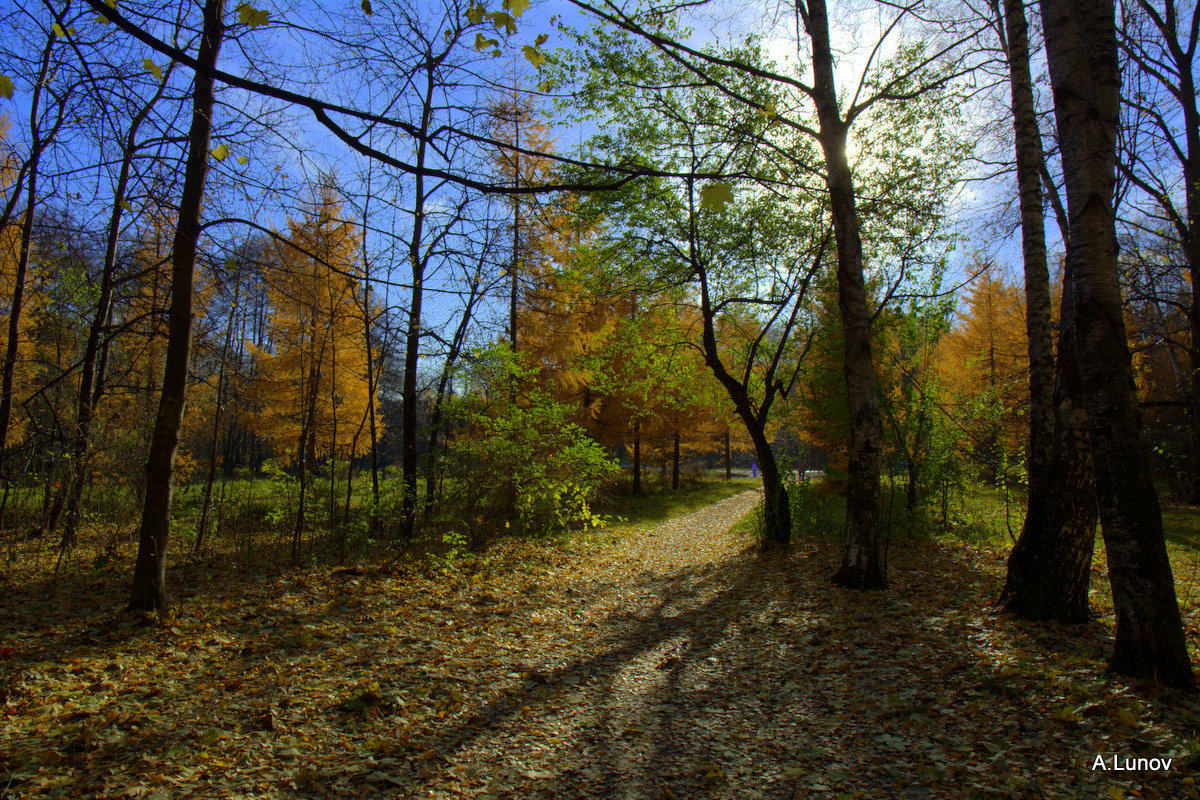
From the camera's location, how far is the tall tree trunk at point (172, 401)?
495 cm

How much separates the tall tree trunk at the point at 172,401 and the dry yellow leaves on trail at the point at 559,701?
0.38m

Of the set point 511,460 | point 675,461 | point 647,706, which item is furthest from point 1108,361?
point 675,461

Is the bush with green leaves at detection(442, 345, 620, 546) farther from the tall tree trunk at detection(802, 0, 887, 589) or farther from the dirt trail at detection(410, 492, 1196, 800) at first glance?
the tall tree trunk at detection(802, 0, 887, 589)

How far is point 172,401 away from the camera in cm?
504

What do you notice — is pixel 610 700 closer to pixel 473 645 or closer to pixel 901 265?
pixel 473 645

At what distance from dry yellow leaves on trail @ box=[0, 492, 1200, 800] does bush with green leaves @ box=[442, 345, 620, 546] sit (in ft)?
10.3

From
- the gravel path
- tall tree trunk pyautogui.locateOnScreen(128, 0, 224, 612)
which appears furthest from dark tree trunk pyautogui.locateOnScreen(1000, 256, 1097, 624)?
tall tree trunk pyautogui.locateOnScreen(128, 0, 224, 612)

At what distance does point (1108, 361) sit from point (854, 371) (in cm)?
321

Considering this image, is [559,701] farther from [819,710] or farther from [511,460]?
[511,460]

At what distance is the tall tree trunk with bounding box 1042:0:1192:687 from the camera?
3.36 m

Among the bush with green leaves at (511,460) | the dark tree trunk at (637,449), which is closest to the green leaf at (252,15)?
the bush with green leaves at (511,460)

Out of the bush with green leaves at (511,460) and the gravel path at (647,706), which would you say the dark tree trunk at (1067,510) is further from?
the bush with green leaves at (511,460)

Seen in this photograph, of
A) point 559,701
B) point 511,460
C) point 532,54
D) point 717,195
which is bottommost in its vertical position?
point 559,701

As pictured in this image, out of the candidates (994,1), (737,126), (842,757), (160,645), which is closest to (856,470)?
(842,757)
